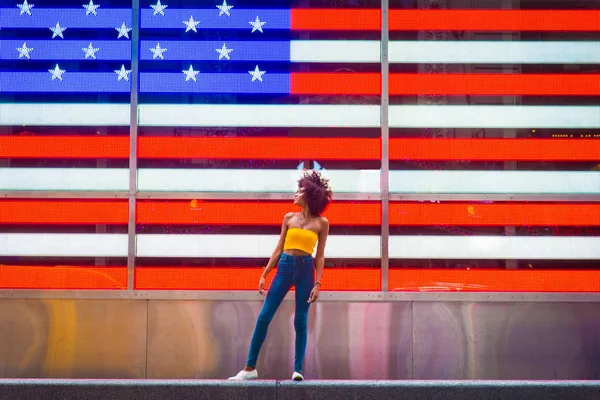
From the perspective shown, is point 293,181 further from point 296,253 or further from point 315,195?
point 296,253

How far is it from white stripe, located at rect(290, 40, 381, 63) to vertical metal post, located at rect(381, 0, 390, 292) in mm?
129

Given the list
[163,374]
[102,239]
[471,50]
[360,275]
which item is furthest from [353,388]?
[471,50]

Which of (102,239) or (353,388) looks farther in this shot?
(102,239)

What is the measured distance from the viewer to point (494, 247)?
939 centimetres

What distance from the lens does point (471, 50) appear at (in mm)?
9523

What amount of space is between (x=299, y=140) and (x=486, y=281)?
3.11 meters

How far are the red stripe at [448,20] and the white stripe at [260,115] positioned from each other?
1116 millimetres

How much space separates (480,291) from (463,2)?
3.89m

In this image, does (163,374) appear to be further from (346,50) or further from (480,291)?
(346,50)

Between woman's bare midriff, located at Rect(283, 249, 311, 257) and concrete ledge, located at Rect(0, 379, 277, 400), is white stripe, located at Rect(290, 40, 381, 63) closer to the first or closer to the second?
woman's bare midriff, located at Rect(283, 249, 311, 257)

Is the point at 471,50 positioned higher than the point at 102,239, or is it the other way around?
the point at 471,50

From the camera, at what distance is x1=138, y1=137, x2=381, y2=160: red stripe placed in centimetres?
944

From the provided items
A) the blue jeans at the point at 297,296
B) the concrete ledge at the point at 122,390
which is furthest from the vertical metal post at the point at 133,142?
the concrete ledge at the point at 122,390

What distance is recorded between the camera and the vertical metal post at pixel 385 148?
9.34m
